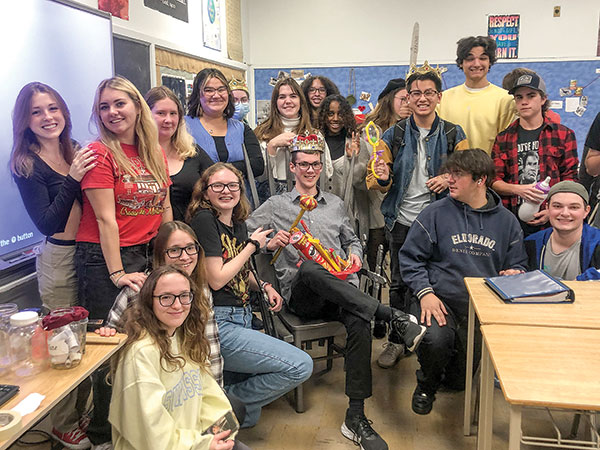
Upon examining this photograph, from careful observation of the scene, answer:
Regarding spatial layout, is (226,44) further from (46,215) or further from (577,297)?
(577,297)

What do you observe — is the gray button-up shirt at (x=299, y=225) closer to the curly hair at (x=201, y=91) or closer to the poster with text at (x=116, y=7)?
the curly hair at (x=201, y=91)

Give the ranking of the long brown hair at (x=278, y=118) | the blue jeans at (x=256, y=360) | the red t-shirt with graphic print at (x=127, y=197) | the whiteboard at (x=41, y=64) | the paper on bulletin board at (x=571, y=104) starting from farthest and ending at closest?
the paper on bulletin board at (x=571, y=104) → the long brown hair at (x=278, y=118) → the blue jeans at (x=256, y=360) → the whiteboard at (x=41, y=64) → the red t-shirt with graphic print at (x=127, y=197)

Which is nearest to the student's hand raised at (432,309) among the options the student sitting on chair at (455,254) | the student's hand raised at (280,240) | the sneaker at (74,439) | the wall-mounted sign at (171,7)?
the student sitting on chair at (455,254)

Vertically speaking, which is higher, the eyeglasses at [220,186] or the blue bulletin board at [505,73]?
the blue bulletin board at [505,73]

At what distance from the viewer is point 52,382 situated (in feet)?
4.20

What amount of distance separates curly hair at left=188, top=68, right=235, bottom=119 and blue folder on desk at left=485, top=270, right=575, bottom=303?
1.60m

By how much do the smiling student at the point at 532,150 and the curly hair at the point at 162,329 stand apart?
6.02ft

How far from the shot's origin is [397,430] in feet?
7.59

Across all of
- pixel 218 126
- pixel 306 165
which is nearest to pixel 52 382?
pixel 306 165

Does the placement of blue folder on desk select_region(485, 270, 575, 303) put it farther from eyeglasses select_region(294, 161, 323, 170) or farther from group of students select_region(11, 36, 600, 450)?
eyeglasses select_region(294, 161, 323, 170)

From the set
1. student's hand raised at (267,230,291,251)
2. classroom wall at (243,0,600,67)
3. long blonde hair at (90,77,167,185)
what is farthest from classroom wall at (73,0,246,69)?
student's hand raised at (267,230,291,251)

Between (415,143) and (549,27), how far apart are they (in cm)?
386

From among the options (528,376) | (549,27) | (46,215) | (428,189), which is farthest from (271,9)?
(528,376)

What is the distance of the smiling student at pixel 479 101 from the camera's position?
2914mm
